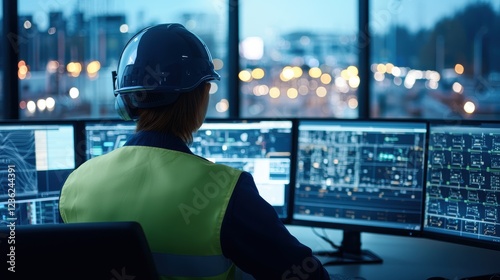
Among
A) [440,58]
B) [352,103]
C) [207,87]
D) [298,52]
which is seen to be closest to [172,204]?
[207,87]

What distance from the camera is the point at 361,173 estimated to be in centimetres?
232

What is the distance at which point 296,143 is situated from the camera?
2.40m

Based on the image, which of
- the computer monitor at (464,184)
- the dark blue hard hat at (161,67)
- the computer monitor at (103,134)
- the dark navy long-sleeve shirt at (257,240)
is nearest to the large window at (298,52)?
the computer monitor at (103,134)

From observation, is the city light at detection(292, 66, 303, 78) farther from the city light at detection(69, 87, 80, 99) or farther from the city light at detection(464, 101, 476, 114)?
the city light at detection(69, 87, 80, 99)

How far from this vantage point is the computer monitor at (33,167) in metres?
2.12

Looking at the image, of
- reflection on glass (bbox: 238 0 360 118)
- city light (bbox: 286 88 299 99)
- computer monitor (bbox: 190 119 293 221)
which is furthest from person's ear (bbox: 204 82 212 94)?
city light (bbox: 286 88 299 99)

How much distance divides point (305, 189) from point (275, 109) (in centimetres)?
137

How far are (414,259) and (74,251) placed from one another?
1502 millimetres

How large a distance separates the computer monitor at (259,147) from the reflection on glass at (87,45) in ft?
2.83

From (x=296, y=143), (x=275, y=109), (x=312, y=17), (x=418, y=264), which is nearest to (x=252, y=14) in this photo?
(x=312, y=17)

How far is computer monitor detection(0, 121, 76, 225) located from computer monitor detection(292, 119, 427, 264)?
2.95ft

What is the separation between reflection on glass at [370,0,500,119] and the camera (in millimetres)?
3340

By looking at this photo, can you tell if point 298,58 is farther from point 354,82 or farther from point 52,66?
point 52,66

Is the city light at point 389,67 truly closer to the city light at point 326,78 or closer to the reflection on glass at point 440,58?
the reflection on glass at point 440,58
